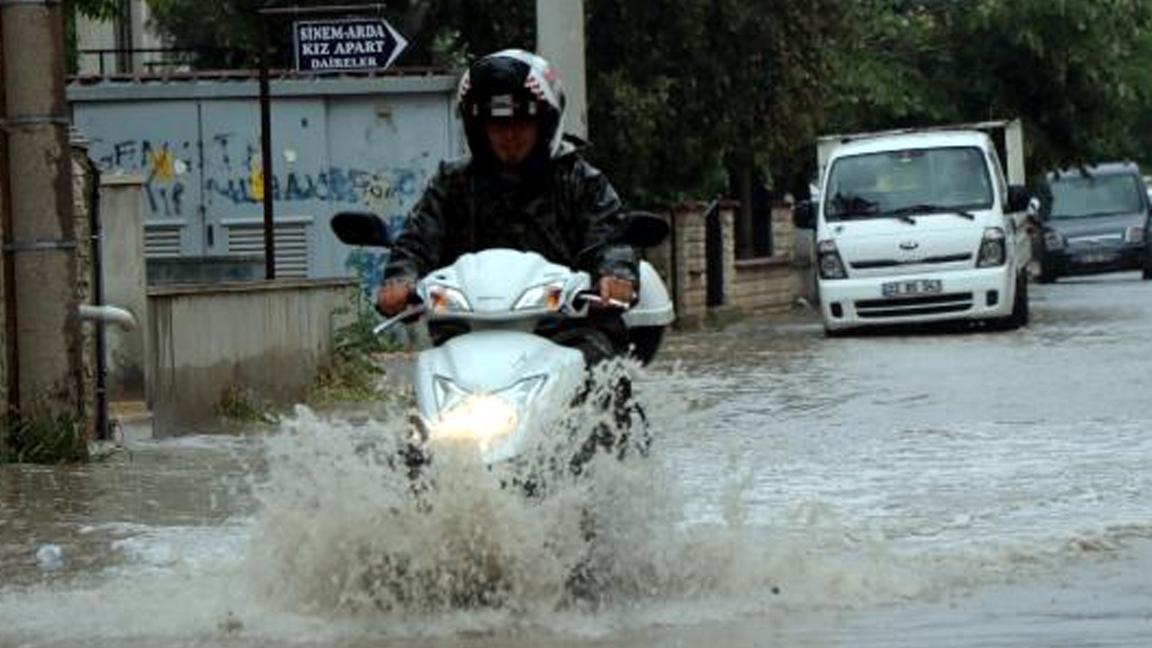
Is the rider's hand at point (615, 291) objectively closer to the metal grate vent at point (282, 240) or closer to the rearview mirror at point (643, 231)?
the rearview mirror at point (643, 231)

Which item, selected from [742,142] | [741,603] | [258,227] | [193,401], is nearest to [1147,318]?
[742,142]

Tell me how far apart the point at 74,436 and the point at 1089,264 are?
34.4 meters

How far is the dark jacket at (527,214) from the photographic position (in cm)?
833

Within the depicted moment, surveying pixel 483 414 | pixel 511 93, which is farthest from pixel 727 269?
pixel 483 414

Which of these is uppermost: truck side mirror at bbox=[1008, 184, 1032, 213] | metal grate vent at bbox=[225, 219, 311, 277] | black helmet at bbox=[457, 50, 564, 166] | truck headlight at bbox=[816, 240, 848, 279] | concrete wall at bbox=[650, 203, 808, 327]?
black helmet at bbox=[457, 50, 564, 166]

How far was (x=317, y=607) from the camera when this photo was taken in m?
7.87

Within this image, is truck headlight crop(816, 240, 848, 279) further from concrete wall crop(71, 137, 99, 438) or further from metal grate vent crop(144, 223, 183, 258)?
concrete wall crop(71, 137, 99, 438)

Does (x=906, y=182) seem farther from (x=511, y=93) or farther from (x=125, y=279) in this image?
(x=511, y=93)

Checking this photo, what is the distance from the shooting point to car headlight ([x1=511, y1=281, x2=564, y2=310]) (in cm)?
766

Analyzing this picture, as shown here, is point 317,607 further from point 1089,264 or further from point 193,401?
point 1089,264

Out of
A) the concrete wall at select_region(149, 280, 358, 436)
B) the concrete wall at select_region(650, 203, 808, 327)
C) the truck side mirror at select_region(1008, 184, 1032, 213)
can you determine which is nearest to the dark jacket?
the concrete wall at select_region(149, 280, 358, 436)

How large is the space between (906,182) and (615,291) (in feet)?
59.2

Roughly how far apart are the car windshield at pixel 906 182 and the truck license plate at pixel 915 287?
0.83 meters

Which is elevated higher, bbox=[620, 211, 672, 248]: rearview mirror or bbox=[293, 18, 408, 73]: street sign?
bbox=[293, 18, 408, 73]: street sign
